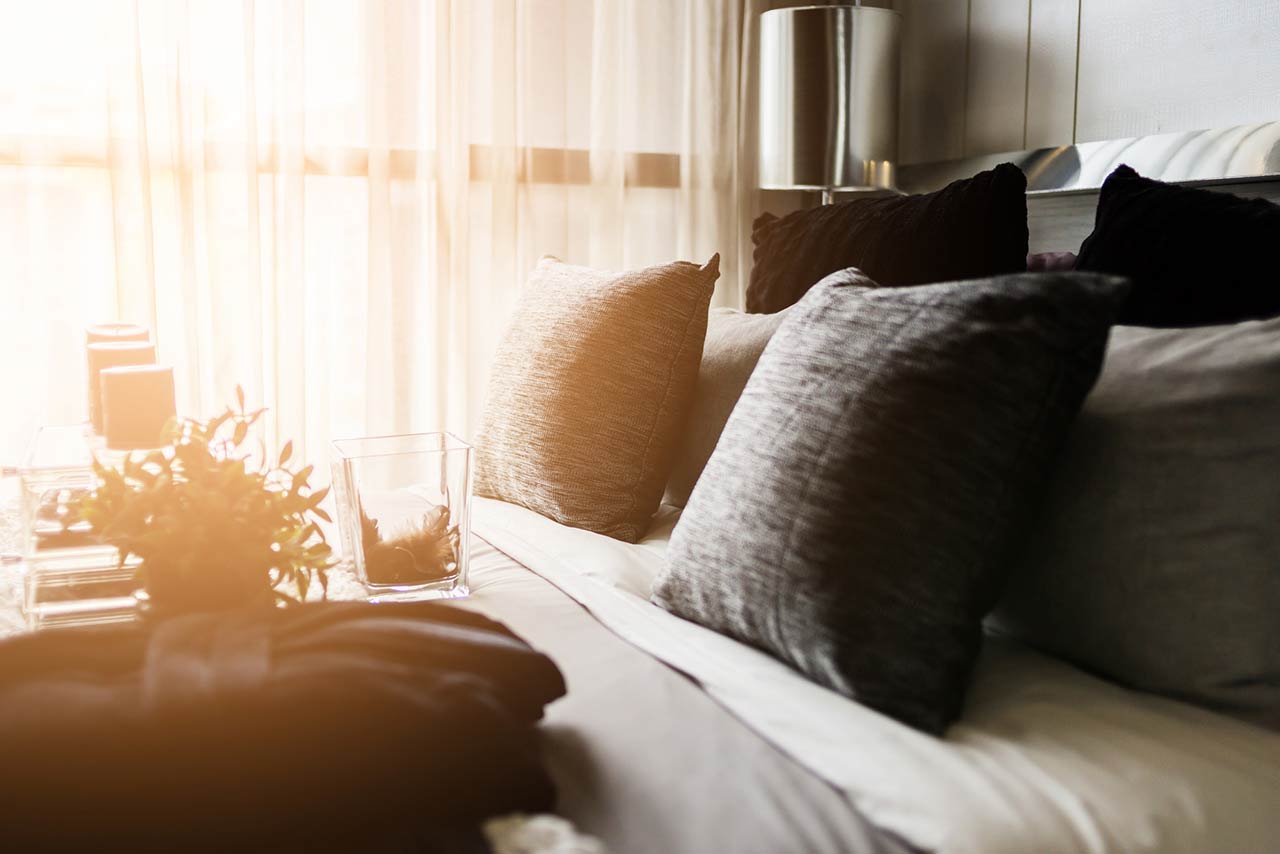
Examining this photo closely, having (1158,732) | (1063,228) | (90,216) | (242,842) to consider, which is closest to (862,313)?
(1158,732)

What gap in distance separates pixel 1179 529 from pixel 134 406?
1.13m

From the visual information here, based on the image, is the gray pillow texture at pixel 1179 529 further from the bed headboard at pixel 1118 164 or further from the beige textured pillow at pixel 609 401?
the bed headboard at pixel 1118 164

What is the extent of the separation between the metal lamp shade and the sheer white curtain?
0.37 m

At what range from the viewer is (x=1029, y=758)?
33.4 inches

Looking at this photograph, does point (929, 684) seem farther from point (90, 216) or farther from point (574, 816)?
point (90, 216)

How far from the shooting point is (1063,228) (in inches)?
85.2

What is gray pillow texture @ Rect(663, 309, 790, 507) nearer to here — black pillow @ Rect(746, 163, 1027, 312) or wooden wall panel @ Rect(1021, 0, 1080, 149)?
black pillow @ Rect(746, 163, 1027, 312)

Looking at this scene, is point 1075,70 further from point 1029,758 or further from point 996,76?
point 1029,758

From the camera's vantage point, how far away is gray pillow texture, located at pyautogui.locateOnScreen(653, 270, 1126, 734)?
90 centimetres

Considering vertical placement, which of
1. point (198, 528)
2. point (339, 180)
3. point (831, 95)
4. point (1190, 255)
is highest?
point (831, 95)

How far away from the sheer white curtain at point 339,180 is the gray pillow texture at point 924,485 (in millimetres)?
1785

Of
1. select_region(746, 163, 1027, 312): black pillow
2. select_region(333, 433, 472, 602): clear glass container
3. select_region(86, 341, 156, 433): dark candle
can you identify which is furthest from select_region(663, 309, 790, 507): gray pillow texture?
select_region(86, 341, 156, 433): dark candle

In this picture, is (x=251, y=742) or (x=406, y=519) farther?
(x=406, y=519)

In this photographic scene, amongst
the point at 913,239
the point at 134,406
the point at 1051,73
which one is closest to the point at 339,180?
the point at 134,406
